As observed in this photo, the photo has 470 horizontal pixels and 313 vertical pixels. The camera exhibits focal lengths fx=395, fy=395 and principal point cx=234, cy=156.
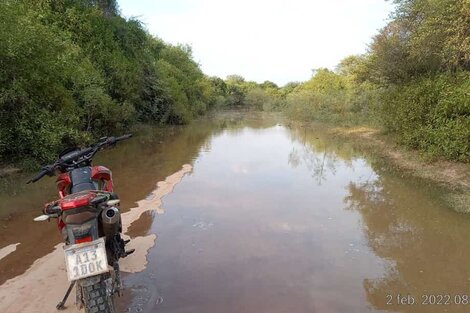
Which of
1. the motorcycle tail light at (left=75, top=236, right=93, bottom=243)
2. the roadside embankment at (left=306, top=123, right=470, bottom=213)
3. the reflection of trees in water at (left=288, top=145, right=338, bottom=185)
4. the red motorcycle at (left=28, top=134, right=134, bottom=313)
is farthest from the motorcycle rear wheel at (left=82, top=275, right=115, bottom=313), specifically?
the reflection of trees in water at (left=288, top=145, right=338, bottom=185)

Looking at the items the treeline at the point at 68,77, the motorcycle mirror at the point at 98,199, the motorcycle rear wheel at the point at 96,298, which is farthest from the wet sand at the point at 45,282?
the treeline at the point at 68,77

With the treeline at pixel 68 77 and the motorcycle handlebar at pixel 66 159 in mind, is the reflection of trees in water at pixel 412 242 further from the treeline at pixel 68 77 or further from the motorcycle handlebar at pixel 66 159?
the treeline at pixel 68 77

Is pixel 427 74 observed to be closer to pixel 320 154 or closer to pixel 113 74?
pixel 320 154

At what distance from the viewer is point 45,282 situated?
450cm

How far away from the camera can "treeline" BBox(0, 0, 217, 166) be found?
9445 mm

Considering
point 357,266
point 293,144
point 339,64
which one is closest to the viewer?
point 357,266

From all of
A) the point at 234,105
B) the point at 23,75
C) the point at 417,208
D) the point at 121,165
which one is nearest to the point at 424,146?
the point at 417,208

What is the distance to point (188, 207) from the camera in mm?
7688

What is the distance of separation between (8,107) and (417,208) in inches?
378

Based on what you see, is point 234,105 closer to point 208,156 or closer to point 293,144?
point 293,144

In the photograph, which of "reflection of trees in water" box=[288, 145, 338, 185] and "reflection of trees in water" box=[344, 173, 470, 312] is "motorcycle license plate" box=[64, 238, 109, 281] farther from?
"reflection of trees in water" box=[288, 145, 338, 185]

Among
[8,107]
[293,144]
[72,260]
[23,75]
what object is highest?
[23,75]
